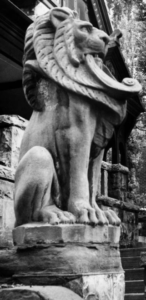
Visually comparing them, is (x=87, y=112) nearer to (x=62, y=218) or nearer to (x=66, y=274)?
(x=62, y=218)

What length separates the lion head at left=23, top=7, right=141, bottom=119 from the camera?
3562 millimetres

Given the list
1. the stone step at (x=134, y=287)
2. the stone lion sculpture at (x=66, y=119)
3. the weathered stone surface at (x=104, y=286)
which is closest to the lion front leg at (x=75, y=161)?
the stone lion sculpture at (x=66, y=119)

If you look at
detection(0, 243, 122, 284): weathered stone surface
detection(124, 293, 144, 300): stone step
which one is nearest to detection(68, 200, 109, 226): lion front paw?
detection(0, 243, 122, 284): weathered stone surface

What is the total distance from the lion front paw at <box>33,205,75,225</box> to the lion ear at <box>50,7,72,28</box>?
136 cm

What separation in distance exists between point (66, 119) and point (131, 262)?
12.8 ft

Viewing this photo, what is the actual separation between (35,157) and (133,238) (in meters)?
7.82

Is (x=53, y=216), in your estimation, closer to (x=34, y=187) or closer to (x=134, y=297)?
(x=34, y=187)

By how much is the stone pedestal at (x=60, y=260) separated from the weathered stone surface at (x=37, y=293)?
8 cm

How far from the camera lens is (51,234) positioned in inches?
127

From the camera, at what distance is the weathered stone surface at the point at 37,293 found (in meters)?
2.91

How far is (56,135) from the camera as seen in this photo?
3555 mm

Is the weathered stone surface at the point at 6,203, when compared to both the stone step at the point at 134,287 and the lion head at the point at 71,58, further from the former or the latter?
the lion head at the point at 71,58

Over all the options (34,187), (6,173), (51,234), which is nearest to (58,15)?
(34,187)

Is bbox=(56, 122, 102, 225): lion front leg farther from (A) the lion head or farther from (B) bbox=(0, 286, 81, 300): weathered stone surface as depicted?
(B) bbox=(0, 286, 81, 300): weathered stone surface
